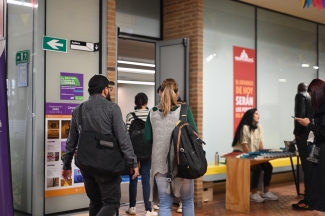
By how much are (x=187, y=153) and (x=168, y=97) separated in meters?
0.54

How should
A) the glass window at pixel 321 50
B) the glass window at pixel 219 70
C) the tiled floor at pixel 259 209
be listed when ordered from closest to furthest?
1. the tiled floor at pixel 259 209
2. the glass window at pixel 219 70
3. the glass window at pixel 321 50

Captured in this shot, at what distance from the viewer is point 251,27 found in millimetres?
8398

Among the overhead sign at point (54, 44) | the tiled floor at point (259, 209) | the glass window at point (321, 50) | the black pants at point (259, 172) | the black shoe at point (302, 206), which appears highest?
the glass window at point (321, 50)

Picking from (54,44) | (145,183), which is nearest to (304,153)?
(145,183)

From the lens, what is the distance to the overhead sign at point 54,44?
211 inches

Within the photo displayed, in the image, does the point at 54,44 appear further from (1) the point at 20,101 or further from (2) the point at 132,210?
(2) the point at 132,210

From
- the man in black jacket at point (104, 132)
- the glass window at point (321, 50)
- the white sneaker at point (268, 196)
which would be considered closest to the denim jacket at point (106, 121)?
the man in black jacket at point (104, 132)

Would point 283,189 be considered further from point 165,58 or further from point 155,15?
point 155,15

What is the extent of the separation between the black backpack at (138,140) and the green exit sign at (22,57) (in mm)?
1508

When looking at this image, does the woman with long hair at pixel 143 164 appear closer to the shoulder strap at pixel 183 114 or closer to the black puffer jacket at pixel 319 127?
the shoulder strap at pixel 183 114

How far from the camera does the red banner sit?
8.04 metres

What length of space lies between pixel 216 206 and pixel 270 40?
3.90 m

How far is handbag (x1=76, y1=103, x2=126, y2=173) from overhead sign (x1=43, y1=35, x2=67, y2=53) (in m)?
1.92

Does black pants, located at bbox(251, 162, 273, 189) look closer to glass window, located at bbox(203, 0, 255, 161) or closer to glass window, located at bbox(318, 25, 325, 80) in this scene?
glass window, located at bbox(203, 0, 255, 161)
